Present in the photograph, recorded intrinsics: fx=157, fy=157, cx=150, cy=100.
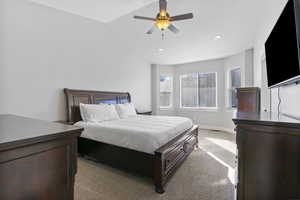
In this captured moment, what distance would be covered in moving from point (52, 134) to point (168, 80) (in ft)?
21.2

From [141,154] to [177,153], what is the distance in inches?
26.9

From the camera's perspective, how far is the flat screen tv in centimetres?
121

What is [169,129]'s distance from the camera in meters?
2.65

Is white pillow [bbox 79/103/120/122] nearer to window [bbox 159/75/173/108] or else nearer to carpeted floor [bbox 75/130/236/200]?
carpeted floor [bbox 75/130/236/200]

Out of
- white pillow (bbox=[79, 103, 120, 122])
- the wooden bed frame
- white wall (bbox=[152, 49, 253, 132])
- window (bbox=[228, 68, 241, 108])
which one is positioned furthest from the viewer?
window (bbox=[228, 68, 241, 108])

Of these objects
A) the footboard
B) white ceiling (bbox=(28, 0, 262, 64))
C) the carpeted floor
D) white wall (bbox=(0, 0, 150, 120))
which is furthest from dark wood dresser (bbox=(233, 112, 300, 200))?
white wall (bbox=(0, 0, 150, 120))

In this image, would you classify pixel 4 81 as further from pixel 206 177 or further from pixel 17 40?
pixel 206 177

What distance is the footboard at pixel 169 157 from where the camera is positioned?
2.10 meters

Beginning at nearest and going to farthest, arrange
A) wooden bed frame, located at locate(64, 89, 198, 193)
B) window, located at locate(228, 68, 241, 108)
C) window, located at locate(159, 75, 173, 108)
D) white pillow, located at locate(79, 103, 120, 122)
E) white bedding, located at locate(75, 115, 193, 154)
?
wooden bed frame, located at locate(64, 89, 198, 193)
white bedding, located at locate(75, 115, 193, 154)
white pillow, located at locate(79, 103, 120, 122)
window, located at locate(228, 68, 241, 108)
window, located at locate(159, 75, 173, 108)

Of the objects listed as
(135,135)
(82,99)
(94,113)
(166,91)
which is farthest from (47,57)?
(166,91)

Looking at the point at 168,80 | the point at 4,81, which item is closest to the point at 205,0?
the point at 4,81

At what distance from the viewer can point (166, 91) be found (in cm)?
711

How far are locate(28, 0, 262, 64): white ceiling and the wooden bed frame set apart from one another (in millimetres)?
1829

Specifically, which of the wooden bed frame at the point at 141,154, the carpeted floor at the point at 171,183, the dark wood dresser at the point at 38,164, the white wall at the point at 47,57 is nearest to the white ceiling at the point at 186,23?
the white wall at the point at 47,57
